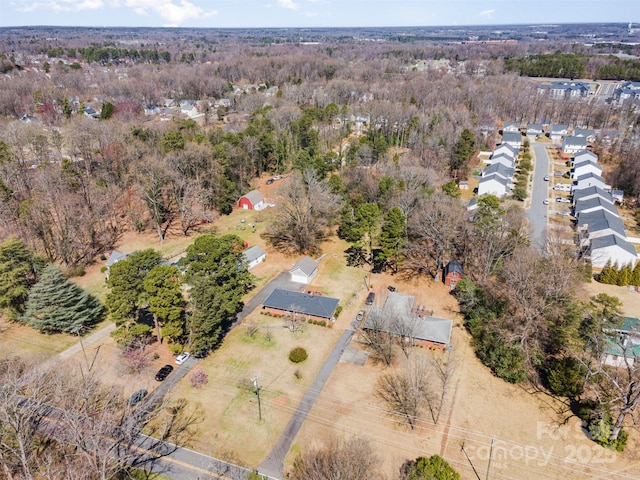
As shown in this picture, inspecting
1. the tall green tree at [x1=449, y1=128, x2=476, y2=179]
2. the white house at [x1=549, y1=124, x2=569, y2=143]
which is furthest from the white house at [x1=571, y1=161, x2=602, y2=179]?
the white house at [x1=549, y1=124, x2=569, y2=143]

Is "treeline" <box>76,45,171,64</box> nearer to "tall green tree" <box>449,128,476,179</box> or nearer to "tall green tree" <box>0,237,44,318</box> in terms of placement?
"tall green tree" <box>449,128,476,179</box>

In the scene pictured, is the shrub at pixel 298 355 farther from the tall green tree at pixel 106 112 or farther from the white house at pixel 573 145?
the white house at pixel 573 145

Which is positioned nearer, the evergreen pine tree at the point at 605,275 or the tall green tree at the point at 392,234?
the tall green tree at the point at 392,234

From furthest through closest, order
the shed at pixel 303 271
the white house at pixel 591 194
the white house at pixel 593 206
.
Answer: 1. the white house at pixel 591 194
2. the white house at pixel 593 206
3. the shed at pixel 303 271

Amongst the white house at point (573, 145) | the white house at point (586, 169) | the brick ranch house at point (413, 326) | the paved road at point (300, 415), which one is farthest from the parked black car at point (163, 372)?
the white house at point (573, 145)

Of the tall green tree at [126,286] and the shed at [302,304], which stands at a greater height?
the tall green tree at [126,286]

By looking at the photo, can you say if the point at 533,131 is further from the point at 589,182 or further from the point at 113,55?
the point at 113,55

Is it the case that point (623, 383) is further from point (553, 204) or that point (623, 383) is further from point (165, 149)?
point (165, 149)
